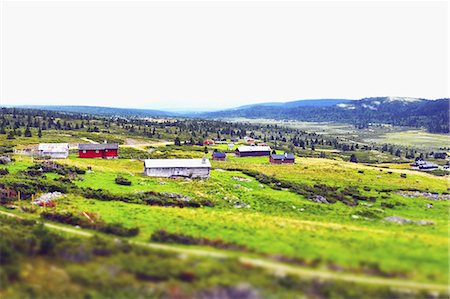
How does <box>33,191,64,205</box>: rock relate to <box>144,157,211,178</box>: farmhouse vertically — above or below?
below

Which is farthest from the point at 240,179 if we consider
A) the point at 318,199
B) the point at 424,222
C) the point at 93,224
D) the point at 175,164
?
the point at 93,224

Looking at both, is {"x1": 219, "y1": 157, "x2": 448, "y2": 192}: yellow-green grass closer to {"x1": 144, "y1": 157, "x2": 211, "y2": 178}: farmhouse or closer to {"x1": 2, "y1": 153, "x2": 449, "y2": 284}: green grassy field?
{"x1": 2, "y1": 153, "x2": 449, "y2": 284}: green grassy field

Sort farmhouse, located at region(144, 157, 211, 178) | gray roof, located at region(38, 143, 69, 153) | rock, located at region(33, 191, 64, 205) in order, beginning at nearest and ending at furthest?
rock, located at region(33, 191, 64, 205) → farmhouse, located at region(144, 157, 211, 178) → gray roof, located at region(38, 143, 69, 153)

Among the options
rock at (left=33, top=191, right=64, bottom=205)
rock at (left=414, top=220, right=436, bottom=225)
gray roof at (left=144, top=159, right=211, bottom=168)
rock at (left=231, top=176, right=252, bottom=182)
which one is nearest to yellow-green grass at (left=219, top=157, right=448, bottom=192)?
rock at (left=231, top=176, right=252, bottom=182)

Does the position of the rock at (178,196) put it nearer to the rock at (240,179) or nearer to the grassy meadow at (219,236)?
the grassy meadow at (219,236)

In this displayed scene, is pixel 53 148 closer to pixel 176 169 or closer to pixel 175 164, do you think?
pixel 175 164

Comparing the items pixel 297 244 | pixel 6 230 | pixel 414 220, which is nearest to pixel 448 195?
pixel 414 220

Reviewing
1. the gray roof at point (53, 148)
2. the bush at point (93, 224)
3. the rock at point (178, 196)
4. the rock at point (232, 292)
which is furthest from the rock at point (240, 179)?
the rock at point (232, 292)

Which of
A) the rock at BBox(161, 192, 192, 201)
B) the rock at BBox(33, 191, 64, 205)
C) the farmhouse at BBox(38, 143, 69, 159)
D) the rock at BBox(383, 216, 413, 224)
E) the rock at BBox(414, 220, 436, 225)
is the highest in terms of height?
the farmhouse at BBox(38, 143, 69, 159)
